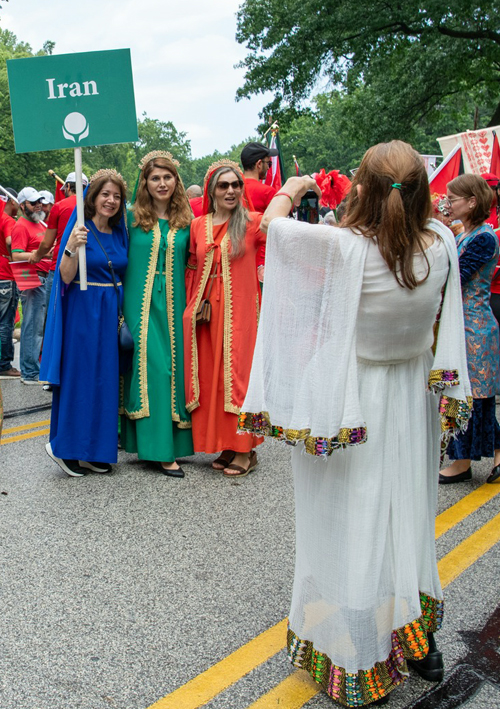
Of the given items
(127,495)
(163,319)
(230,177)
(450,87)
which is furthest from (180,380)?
(450,87)

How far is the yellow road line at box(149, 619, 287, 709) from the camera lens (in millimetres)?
2518

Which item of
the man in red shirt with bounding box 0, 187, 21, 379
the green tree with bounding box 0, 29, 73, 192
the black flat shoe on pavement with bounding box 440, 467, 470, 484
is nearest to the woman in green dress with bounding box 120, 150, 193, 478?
the black flat shoe on pavement with bounding box 440, 467, 470, 484

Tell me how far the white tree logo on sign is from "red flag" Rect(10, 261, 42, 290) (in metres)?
3.77

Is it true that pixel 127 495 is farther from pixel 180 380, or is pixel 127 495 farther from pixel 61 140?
pixel 61 140

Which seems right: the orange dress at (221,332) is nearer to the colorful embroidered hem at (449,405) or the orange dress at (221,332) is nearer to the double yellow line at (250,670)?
the double yellow line at (250,670)

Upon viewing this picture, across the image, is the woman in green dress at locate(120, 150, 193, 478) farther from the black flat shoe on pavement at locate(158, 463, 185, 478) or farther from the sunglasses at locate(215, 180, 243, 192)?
the sunglasses at locate(215, 180, 243, 192)

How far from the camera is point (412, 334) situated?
2375 millimetres

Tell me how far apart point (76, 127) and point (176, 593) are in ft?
9.57

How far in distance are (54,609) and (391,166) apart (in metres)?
2.21

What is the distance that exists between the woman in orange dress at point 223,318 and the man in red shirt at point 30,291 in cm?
377

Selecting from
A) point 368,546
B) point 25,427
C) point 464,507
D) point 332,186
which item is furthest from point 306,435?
point 25,427

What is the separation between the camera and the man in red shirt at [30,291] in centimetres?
820

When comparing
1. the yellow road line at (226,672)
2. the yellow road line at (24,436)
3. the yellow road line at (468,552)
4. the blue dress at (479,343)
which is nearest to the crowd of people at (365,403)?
the yellow road line at (226,672)

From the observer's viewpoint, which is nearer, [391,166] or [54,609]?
[391,166]
